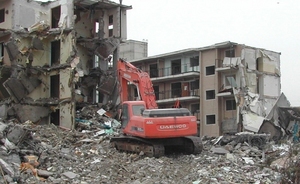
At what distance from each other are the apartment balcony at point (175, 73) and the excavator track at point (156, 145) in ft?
86.8

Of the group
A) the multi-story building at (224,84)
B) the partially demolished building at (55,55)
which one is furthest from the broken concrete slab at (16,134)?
the multi-story building at (224,84)

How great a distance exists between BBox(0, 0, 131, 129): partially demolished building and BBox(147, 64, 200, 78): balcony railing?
16.0 meters

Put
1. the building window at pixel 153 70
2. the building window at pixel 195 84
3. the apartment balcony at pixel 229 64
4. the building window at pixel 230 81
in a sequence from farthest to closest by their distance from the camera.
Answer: the building window at pixel 153 70 → the building window at pixel 195 84 → the building window at pixel 230 81 → the apartment balcony at pixel 229 64

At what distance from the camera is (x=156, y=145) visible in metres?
18.1

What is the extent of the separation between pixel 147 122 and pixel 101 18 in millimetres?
16454

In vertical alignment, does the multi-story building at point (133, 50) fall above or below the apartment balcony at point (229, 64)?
above

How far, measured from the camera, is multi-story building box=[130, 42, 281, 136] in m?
41.6

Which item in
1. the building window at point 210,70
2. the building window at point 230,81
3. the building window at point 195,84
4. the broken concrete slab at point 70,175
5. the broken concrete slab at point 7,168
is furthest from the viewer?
the building window at point 195,84

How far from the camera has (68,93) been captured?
2903 centimetres

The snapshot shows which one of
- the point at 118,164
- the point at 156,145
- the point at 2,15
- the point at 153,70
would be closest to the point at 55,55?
the point at 2,15

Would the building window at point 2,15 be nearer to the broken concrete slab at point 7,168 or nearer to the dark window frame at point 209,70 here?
the broken concrete slab at point 7,168

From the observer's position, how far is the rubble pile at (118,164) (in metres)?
15.5

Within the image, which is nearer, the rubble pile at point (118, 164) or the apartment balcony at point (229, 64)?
the rubble pile at point (118, 164)

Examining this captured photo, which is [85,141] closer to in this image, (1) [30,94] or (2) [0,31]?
(1) [30,94]
